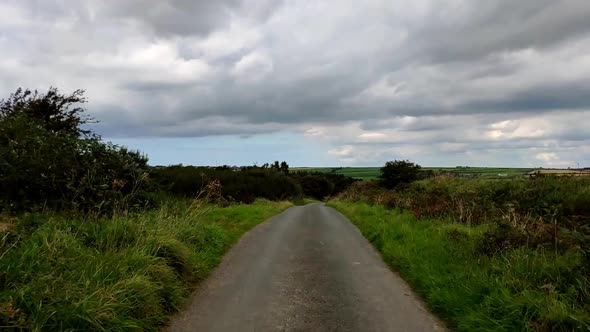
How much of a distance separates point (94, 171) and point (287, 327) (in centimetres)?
639

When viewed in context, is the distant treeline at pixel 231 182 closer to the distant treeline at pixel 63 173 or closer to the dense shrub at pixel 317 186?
the distant treeline at pixel 63 173

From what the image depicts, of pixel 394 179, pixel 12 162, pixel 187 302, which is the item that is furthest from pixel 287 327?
pixel 394 179

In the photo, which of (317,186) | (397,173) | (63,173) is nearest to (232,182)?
(397,173)

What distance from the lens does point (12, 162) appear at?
9.62m

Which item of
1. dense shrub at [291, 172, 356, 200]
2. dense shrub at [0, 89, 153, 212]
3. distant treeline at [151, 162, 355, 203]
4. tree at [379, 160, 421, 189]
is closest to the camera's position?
dense shrub at [0, 89, 153, 212]

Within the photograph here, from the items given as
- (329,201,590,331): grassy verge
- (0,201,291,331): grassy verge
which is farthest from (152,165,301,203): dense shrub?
(329,201,590,331): grassy verge

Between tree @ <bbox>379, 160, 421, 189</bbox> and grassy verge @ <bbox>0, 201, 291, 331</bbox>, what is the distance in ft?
111

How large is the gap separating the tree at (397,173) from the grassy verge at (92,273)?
33946 mm

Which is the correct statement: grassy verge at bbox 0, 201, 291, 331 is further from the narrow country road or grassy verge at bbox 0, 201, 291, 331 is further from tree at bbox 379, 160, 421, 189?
tree at bbox 379, 160, 421, 189

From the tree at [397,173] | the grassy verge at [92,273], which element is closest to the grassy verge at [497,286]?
the grassy verge at [92,273]

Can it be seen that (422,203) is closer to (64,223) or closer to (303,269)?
(303,269)

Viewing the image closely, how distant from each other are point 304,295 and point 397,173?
35.8 meters

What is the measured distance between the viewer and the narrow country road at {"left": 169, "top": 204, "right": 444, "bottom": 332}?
19.8 feet

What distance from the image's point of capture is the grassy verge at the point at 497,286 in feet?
17.7
